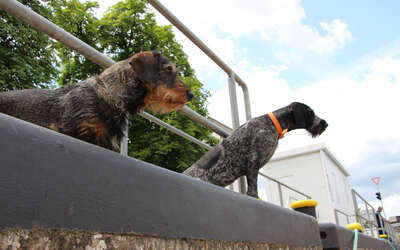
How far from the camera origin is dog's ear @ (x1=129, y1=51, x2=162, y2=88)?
8.30ft

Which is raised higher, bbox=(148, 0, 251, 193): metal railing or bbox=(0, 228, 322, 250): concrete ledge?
bbox=(148, 0, 251, 193): metal railing

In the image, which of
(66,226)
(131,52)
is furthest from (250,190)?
(131,52)

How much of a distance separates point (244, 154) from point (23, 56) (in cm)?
1086

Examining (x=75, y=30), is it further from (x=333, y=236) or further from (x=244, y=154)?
(x=333, y=236)

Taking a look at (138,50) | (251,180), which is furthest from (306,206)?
(138,50)

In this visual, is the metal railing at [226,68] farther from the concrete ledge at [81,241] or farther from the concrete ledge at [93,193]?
the concrete ledge at [81,241]

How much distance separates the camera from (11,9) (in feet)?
6.39

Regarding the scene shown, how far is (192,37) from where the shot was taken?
3.50m

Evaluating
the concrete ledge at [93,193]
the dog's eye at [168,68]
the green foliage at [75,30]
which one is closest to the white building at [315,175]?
the green foliage at [75,30]

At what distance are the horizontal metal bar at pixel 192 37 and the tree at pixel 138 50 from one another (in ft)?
31.7

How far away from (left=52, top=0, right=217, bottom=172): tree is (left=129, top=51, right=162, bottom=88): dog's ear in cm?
1095

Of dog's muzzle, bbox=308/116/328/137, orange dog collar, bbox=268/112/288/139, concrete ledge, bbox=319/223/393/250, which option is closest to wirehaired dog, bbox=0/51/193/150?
orange dog collar, bbox=268/112/288/139

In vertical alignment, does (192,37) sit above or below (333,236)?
above

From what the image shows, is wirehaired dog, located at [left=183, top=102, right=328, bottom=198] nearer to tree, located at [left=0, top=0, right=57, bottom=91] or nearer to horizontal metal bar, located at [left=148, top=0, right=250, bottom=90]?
horizontal metal bar, located at [left=148, top=0, right=250, bottom=90]
